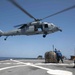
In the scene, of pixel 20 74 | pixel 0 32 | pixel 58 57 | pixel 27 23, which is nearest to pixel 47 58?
pixel 58 57

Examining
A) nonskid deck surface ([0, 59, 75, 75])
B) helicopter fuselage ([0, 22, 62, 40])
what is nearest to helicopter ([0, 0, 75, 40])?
helicopter fuselage ([0, 22, 62, 40])

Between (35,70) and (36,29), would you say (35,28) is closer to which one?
(36,29)

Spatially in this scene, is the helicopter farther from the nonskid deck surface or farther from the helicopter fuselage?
the nonskid deck surface

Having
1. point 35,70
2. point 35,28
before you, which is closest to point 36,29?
point 35,28

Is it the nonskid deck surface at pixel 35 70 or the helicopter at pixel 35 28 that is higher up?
the helicopter at pixel 35 28

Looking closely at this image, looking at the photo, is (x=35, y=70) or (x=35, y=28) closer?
(x=35, y=70)

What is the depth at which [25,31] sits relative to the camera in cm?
4316

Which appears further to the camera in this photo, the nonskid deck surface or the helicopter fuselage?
the helicopter fuselage

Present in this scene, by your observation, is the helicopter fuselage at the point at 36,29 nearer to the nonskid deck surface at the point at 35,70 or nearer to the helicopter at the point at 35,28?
the helicopter at the point at 35,28

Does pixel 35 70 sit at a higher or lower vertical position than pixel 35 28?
lower

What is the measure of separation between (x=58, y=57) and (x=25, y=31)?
17.4 meters

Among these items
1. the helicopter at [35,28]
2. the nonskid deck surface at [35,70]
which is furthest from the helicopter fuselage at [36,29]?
the nonskid deck surface at [35,70]

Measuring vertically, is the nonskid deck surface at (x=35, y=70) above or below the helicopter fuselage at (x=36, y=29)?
below

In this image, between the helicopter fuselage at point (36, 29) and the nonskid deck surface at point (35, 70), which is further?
the helicopter fuselage at point (36, 29)
